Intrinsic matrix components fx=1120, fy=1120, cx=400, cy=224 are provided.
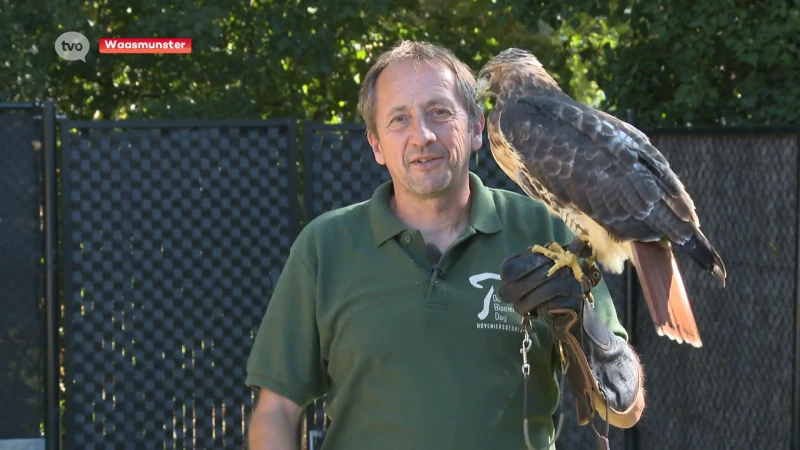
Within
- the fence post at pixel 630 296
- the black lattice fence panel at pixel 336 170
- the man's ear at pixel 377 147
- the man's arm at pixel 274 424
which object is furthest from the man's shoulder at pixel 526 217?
the fence post at pixel 630 296

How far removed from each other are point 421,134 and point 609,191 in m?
0.71

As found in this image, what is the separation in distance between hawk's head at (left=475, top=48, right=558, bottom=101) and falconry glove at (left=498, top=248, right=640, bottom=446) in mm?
900

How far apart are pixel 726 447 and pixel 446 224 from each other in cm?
271

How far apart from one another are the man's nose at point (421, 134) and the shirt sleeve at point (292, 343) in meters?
0.42

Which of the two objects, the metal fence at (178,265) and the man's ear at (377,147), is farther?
the metal fence at (178,265)

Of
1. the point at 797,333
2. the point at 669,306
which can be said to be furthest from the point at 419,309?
the point at 797,333

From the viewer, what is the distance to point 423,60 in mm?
2955

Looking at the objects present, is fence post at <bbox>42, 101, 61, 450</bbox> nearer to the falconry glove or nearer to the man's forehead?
the man's forehead

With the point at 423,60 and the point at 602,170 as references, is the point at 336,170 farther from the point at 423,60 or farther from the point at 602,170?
the point at 423,60

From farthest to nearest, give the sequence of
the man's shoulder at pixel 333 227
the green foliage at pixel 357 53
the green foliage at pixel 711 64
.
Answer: the green foliage at pixel 357 53
the green foliage at pixel 711 64
the man's shoulder at pixel 333 227

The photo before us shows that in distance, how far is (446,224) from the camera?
9.82ft

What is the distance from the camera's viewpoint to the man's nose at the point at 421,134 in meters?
2.84

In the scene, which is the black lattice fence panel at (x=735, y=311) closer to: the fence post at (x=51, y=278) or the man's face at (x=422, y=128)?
the man's face at (x=422, y=128)

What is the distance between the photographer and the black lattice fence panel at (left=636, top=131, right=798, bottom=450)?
15.6 feet
